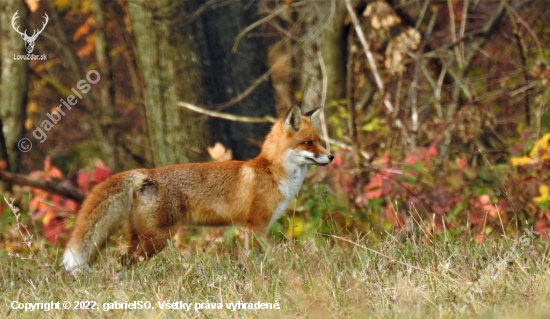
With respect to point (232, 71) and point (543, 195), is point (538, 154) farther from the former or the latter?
point (232, 71)

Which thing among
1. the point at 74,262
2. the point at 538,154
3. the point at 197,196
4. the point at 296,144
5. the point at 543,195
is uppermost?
the point at 296,144

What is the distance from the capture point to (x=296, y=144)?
7770 millimetres

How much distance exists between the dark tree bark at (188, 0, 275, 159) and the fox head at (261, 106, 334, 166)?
187cm

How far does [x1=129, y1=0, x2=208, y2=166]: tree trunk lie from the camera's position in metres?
9.45

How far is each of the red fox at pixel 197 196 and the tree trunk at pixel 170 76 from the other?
5.96 feet

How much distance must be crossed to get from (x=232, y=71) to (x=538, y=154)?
3730mm

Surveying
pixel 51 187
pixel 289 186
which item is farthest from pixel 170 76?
pixel 289 186

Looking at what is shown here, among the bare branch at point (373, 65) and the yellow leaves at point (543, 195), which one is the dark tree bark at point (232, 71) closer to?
the bare branch at point (373, 65)

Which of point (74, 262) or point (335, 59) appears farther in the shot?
point (335, 59)

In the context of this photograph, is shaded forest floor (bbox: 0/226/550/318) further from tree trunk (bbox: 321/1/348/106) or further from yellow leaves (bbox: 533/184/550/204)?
tree trunk (bbox: 321/1/348/106)

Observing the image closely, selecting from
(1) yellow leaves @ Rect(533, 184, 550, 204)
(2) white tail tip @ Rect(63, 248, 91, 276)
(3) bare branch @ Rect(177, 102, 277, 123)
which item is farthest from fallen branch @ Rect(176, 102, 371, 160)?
(2) white tail tip @ Rect(63, 248, 91, 276)

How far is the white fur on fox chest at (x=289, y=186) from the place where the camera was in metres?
7.70

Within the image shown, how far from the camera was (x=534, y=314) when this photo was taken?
410cm

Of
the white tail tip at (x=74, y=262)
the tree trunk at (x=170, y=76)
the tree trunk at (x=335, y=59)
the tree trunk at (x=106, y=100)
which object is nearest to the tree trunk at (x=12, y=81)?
the tree trunk at (x=106, y=100)
